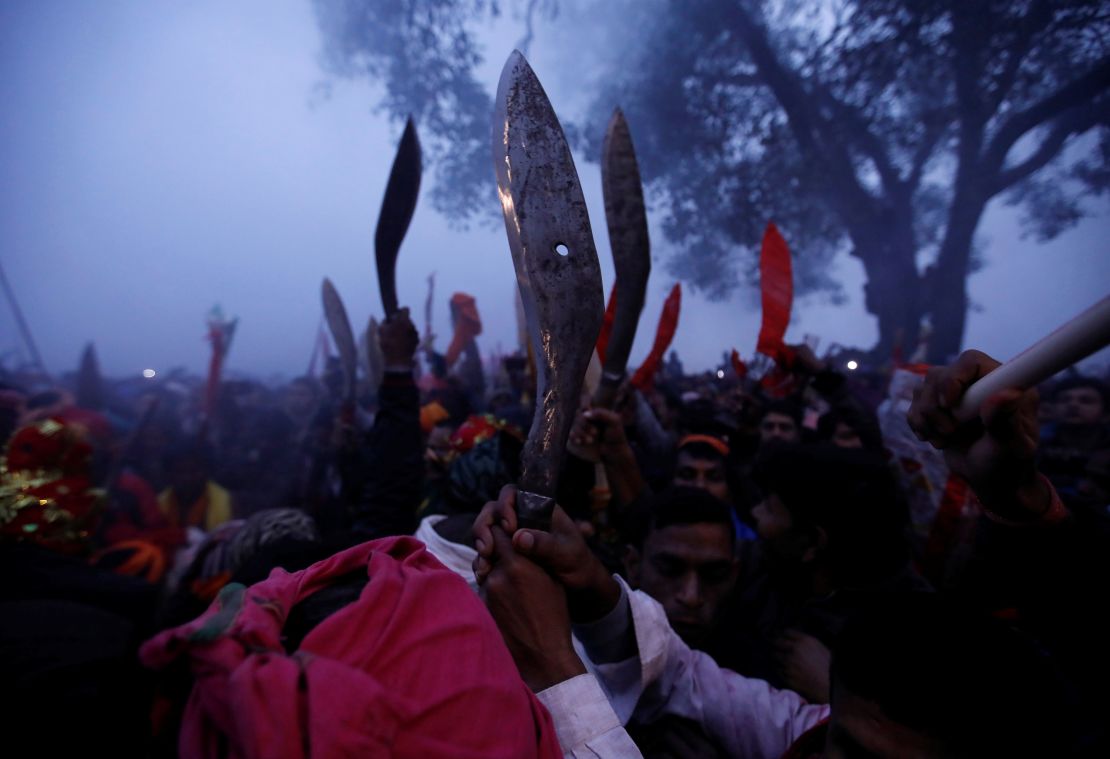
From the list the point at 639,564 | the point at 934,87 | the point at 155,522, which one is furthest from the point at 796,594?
the point at 934,87

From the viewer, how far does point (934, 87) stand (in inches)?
511

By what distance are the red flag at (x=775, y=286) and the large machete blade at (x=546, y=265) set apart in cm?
184

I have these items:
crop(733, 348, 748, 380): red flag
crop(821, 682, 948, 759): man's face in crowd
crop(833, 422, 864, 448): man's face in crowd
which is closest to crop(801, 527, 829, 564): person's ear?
crop(821, 682, 948, 759): man's face in crowd

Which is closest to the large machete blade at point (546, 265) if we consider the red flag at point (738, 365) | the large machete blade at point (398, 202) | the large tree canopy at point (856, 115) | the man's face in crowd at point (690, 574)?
the large machete blade at point (398, 202)

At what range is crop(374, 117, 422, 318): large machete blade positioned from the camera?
187 centimetres

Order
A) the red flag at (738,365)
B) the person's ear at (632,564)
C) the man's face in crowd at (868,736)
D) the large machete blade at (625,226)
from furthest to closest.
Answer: the red flag at (738,365), the person's ear at (632,564), the large machete blade at (625,226), the man's face in crowd at (868,736)

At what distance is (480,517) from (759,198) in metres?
16.4

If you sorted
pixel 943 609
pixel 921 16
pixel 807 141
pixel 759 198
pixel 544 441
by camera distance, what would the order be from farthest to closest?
pixel 759 198 < pixel 807 141 < pixel 921 16 < pixel 943 609 < pixel 544 441

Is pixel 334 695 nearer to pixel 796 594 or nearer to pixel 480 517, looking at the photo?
pixel 480 517

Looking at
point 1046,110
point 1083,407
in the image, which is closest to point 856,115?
point 1046,110

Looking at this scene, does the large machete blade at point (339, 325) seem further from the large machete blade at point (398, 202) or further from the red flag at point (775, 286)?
the red flag at point (775, 286)

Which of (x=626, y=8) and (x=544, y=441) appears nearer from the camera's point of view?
(x=544, y=441)

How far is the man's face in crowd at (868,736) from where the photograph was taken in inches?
38.8

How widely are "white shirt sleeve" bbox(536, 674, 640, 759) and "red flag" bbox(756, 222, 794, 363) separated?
207 cm
